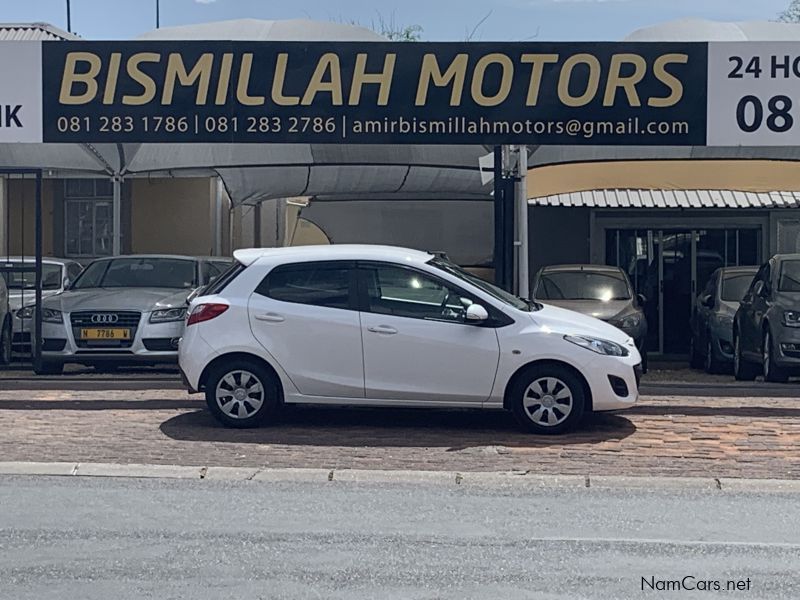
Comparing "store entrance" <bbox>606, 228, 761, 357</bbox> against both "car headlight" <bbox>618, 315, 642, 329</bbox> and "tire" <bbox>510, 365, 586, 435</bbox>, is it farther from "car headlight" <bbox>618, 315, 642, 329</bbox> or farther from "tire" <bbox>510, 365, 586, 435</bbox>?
"tire" <bbox>510, 365, 586, 435</bbox>

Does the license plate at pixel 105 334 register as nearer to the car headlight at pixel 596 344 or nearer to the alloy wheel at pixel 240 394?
the alloy wheel at pixel 240 394

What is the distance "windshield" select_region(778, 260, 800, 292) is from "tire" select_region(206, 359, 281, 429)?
7.34 meters

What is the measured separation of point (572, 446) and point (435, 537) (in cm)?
308

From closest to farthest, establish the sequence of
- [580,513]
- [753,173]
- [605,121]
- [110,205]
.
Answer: [580,513], [605,121], [753,173], [110,205]

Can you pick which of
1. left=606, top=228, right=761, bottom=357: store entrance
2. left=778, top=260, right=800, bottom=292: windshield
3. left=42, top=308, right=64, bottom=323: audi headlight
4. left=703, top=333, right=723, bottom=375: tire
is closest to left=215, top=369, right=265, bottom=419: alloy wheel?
left=42, top=308, right=64, bottom=323: audi headlight

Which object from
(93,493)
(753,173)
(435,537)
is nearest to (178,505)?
(93,493)

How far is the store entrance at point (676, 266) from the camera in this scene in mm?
20891

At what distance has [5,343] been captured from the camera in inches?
611

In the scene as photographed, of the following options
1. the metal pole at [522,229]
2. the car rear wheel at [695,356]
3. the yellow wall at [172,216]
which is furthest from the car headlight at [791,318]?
the yellow wall at [172,216]

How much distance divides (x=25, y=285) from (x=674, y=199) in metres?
9.91

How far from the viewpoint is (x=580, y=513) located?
7.75m

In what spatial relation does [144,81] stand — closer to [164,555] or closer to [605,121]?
[605,121]

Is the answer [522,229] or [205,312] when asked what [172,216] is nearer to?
[522,229]

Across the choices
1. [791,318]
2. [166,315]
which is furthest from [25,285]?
[791,318]
